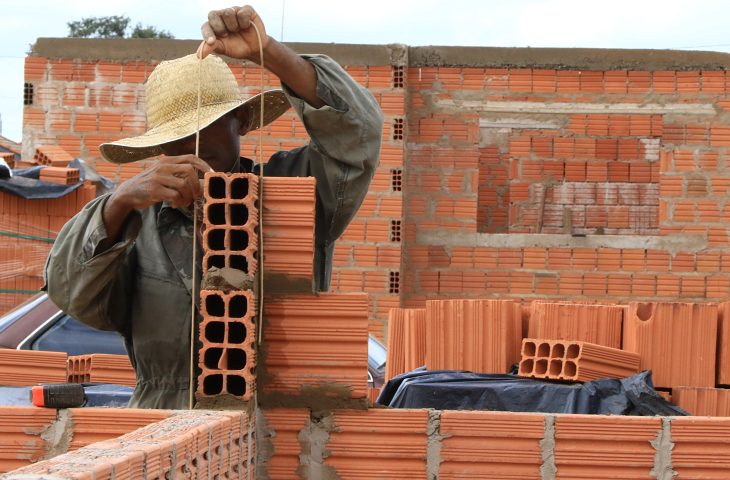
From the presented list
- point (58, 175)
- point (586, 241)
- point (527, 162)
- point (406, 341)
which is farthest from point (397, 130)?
point (406, 341)

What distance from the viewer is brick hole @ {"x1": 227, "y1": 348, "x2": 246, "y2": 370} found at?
3.55 m

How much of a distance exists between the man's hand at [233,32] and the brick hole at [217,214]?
444 mm

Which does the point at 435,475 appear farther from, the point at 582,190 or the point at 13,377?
the point at 582,190

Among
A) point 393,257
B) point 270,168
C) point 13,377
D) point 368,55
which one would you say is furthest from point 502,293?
point 270,168

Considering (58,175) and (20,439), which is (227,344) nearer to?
(20,439)

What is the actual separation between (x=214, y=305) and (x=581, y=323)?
3.10 m

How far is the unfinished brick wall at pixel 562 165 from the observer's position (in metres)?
13.1

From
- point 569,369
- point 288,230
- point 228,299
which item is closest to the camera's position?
point 228,299

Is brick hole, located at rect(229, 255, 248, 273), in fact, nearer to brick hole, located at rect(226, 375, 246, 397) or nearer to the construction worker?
the construction worker

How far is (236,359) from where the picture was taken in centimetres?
357

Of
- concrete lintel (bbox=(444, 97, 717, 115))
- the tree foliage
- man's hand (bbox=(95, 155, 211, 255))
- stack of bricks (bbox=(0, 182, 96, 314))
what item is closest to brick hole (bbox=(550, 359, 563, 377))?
man's hand (bbox=(95, 155, 211, 255))

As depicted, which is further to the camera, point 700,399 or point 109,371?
point 109,371

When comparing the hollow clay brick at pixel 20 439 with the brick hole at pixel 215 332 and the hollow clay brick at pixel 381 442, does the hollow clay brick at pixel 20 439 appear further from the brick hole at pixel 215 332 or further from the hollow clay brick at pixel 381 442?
the hollow clay brick at pixel 381 442

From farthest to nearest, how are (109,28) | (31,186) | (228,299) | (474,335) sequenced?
1. (109,28)
2. (31,186)
3. (474,335)
4. (228,299)
